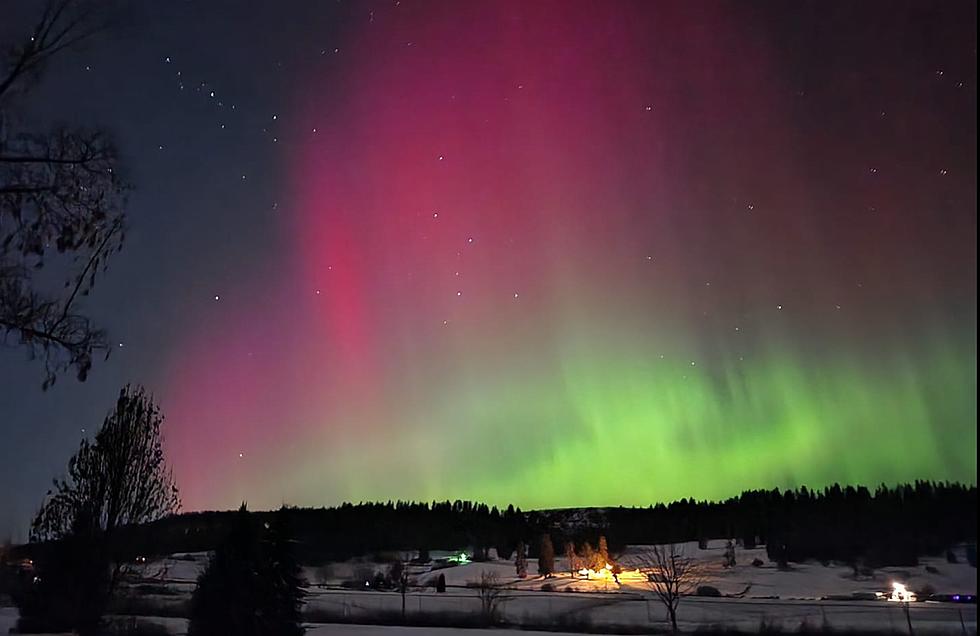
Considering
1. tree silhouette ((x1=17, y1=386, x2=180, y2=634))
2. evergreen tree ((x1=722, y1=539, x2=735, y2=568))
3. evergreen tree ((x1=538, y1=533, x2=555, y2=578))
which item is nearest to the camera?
tree silhouette ((x1=17, y1=386, x2=180, y2=634))

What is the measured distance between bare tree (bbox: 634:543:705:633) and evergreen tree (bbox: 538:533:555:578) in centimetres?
269

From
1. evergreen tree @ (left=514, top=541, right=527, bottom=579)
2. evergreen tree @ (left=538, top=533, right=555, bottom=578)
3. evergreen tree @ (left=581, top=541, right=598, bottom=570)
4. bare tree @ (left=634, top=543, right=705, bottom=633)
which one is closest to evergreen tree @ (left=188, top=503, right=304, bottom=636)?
bare tree @ (left=634, top=543, right=705, bottom=633)

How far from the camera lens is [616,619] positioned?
1322cm

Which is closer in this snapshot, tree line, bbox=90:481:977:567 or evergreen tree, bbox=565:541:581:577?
tree line, bbox=90:481:977:567

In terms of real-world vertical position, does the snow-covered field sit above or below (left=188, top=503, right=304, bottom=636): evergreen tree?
below

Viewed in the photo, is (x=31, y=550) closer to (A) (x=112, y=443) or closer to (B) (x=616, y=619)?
(A) (x=112, y=443)

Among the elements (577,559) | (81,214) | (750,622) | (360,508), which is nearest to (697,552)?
(577,559)

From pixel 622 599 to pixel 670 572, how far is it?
177 centimetres

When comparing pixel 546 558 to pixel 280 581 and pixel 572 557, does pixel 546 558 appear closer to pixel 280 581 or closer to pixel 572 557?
pixel 572 557

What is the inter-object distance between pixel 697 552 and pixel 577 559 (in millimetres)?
3890

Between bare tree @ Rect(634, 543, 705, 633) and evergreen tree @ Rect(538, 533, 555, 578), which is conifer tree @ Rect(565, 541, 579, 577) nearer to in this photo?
evergreen tree @ Rect(538, 533, 555, 578)

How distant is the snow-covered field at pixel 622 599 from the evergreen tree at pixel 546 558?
354 mm

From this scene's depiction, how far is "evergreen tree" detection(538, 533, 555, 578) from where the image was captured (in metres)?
21.4

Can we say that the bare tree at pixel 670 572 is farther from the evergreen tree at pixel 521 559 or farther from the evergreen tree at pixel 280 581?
the evergreen tree at pixel 280 581
